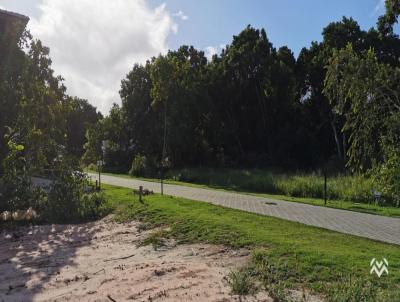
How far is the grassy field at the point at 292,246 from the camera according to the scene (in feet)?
18.4

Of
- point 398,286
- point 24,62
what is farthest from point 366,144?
point 24,62

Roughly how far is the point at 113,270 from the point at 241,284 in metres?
2.56

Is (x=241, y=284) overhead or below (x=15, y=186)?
below

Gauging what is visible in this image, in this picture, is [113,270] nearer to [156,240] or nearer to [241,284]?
[156,240]

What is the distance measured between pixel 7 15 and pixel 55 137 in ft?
Answer: 18.9

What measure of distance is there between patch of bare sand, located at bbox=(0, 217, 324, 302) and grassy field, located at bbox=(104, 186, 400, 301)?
548 millimetres

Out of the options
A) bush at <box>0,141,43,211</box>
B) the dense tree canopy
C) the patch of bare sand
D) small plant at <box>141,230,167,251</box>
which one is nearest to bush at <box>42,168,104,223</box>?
bush at <box>0,141,43,211</box>

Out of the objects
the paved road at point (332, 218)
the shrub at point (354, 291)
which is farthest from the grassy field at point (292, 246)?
the paved road at point (332, 218)

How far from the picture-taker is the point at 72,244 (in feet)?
33.3

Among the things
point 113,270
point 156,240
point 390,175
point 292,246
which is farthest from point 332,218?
point 113,270

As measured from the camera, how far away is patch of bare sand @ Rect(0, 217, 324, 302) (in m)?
5.96

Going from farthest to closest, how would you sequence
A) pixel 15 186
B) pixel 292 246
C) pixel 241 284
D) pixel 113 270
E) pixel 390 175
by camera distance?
1. pixel 15 186
2. pixel 292 246
3. pixel 113 270
4. pixel 390 175
5. pixel 241 284

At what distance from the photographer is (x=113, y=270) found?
Result: 7.28 metres

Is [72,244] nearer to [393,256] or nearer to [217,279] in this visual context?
[217,279]
